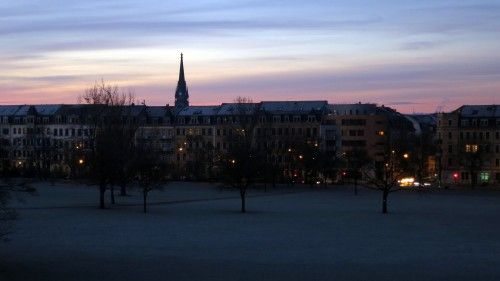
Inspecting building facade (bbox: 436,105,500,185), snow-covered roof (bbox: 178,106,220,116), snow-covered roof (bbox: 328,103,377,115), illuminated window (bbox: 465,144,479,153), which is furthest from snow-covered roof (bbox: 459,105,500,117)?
snow-covered roof (bbox: 178,106,220,116)

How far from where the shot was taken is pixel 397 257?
141 feet

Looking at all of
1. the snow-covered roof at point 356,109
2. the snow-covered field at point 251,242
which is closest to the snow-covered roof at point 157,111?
the snow-covered roof at point 356,109

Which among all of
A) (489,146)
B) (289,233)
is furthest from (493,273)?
(489,146)

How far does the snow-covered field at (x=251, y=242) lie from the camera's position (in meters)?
37.4

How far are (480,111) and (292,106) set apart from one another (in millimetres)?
38750

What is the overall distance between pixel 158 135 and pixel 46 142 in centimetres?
2568

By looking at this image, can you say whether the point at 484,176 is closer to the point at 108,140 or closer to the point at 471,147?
the point at 471,147

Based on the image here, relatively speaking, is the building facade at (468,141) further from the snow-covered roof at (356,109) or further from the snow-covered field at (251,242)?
the snow-covered field at (251,242)

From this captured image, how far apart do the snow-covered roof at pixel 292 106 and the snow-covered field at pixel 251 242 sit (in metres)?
97.7

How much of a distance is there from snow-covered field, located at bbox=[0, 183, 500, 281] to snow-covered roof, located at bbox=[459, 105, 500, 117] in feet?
270

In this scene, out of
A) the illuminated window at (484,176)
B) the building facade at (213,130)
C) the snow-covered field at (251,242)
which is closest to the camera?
the snow-covered field at (251,242)

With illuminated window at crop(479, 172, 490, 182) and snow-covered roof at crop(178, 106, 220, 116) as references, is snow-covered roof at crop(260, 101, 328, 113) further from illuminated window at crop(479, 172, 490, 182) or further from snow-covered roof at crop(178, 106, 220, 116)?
illuminated window at crop(479, 172, 490, 182)

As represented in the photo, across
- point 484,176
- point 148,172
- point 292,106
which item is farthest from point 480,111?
point 148,172

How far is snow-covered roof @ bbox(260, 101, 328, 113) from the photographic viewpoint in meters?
184
